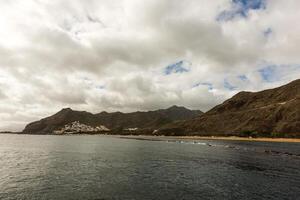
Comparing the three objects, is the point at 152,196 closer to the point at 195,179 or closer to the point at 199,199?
the point at 199,199

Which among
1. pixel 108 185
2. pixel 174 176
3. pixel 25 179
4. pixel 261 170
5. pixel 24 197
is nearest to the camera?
pixel 24 197

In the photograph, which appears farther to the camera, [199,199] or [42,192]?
[42,192]

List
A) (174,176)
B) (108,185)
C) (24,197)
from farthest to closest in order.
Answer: (174,176), (108,185), (24,197)

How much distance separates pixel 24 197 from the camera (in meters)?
42.0

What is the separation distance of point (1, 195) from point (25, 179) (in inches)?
538

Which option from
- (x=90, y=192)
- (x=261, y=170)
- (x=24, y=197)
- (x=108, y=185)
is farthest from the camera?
(x=261, y=170)

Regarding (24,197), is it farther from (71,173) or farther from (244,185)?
(244,185)

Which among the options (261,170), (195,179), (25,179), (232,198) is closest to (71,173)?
(25,179)

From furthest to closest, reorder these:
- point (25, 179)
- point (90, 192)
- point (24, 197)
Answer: point (25, 179) < point (90, 192) < point (24, 197)

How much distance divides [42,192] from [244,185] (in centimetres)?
4145

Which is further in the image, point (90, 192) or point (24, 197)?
point (90, 192)

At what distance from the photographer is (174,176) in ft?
203

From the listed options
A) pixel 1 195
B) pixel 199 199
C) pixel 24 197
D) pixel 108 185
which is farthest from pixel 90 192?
pixel 199 199

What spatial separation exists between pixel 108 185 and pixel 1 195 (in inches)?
749
